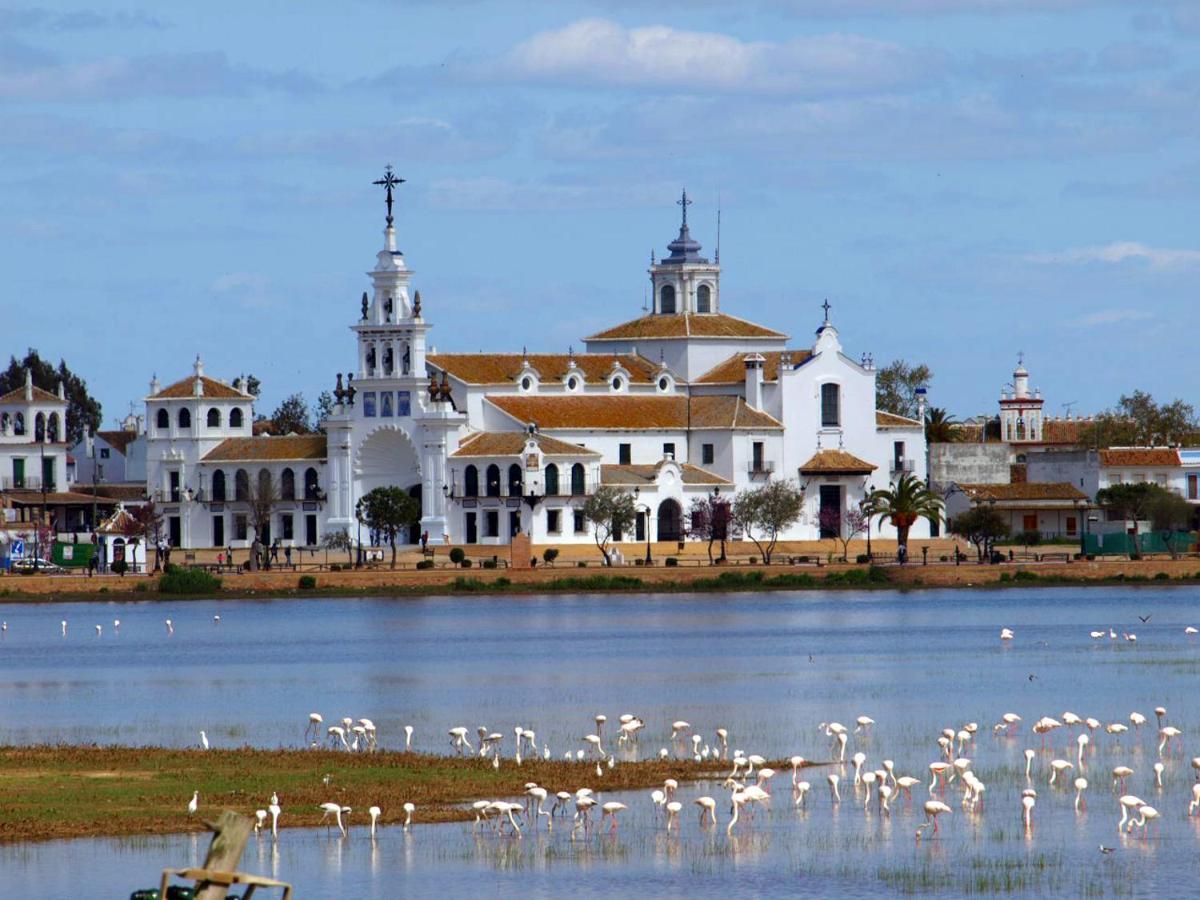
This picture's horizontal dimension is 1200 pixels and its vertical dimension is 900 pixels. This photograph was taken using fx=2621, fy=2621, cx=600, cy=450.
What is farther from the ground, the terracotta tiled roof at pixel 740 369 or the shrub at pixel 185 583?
the terracotta tiled roof at pixel 740 369

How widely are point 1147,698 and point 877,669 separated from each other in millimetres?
9913

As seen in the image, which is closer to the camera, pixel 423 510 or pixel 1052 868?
pixel 1052 868

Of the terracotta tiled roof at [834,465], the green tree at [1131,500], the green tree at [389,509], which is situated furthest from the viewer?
the terracotta tiled roof at [834,465]

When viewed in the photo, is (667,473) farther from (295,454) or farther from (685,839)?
(685,839)

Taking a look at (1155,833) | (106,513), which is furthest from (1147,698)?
(106,513)

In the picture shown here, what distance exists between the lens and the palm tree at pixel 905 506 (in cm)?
10594

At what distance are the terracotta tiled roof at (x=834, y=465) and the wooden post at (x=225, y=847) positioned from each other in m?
100

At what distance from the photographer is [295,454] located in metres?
119

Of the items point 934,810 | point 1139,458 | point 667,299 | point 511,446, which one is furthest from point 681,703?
point 667,299

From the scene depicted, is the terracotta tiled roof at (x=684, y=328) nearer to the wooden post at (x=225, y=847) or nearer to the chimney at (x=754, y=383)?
the chimney at (x=754, y=383)

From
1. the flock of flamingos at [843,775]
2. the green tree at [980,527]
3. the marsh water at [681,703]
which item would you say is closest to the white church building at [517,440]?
the green tree at [980,527]

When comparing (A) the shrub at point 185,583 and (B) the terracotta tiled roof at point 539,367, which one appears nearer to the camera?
(A) the shrub at point 185,583

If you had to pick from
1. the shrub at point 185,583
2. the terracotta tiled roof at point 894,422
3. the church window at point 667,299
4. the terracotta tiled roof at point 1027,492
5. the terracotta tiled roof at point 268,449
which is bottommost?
the shrub at point 185,583

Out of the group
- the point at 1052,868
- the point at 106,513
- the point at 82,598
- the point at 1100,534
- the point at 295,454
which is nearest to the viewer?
the point at 1052,868
